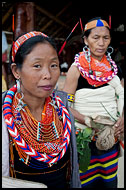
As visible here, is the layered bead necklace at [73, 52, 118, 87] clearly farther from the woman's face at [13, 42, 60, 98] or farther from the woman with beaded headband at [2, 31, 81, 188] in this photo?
the woman's face at [13, 42, 60, 98]

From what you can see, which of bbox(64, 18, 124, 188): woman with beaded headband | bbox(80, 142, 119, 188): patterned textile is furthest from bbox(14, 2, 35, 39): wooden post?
bbox(80, 142, 119, 188): patterned textile

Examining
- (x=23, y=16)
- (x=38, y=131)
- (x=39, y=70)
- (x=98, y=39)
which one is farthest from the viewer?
(x=23, y=16)

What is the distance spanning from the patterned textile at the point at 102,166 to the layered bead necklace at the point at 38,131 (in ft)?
2.70

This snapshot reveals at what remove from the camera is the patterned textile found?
6.49 ft

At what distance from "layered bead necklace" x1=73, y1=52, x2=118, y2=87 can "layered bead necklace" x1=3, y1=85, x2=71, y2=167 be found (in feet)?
2.40

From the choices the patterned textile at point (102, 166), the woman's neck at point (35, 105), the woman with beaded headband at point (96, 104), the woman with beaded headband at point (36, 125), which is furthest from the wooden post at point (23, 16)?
the patterned textile at point (102, 166)

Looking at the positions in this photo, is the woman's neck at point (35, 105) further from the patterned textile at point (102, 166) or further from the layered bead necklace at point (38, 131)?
the patterned textile at point (102, 166)

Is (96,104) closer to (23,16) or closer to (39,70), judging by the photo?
(39,70)

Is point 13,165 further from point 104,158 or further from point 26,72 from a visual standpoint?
point 104,158

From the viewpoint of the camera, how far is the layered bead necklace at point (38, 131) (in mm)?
1097

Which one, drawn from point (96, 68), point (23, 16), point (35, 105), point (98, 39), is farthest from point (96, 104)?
point (23, 16)

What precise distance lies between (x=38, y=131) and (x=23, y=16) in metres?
2.47

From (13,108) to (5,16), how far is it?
15.0ft

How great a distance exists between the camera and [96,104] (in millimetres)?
1960
